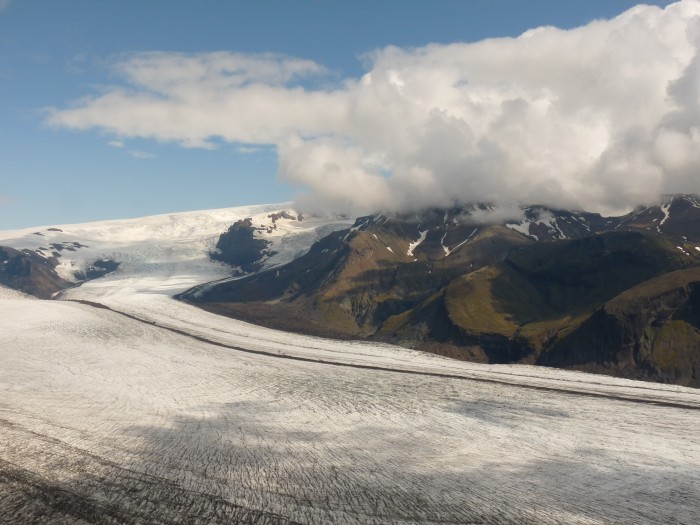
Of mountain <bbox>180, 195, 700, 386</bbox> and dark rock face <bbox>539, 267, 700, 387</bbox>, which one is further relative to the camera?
mountain <bbox>180, 195, 700, 386</bbox>

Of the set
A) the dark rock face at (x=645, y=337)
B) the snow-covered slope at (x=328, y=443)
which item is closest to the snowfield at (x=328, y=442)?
the snow-covered slope at (x=328, y=443)

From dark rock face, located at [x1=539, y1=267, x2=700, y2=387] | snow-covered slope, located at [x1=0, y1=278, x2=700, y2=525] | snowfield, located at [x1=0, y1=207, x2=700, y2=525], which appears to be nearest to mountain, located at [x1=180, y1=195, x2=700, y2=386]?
dark rock face, located at [x1=539, y1=267, x2=700, y2=387]

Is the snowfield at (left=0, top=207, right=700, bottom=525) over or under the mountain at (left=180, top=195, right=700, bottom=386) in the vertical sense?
under

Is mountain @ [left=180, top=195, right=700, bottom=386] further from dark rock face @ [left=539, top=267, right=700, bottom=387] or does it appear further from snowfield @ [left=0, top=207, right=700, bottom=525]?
snowfield @ [left=0, top=207, right=700, bottom=525]

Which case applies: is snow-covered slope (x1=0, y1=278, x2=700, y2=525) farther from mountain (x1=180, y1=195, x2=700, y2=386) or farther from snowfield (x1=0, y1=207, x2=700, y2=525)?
mountain (x1=180, y1=195, x2=700, y2=386)

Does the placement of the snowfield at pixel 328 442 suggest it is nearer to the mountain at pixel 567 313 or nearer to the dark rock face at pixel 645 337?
the dark rock face at pixel 645 337

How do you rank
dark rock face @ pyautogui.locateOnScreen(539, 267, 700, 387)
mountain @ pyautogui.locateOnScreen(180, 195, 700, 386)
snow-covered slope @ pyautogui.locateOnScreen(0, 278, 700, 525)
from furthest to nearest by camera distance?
mountain @ pyautogui.locateOnScreen(180, 195, 700, 386) → dark rock face @ pyautogui.locateOnScreen(539, 267, 700, 387) → snow-covered slope @ pyautogui.locateOnScreen(0, 278, 700, 525)

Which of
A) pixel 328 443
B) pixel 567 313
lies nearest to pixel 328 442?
pixel 328 443

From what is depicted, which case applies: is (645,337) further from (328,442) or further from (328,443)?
(328,443)

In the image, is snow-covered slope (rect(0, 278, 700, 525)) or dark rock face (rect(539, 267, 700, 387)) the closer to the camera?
snow-covered slope (rect(0, 278, 700, 525))

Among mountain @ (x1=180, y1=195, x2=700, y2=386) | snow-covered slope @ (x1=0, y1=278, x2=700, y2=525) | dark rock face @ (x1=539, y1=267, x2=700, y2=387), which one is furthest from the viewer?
mountain @ (x1=180, y1=195, x2=700, y2=386)
